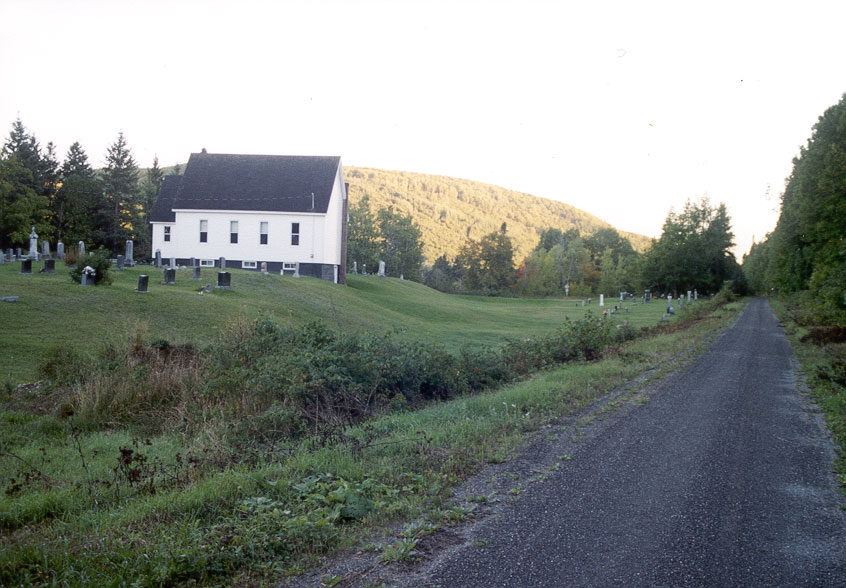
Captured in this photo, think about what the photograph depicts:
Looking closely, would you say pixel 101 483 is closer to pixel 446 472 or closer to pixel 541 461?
pixel 446 472

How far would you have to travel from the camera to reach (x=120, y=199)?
206 feet

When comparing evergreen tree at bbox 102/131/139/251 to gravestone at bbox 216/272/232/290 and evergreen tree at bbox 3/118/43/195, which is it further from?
gravestone at bbox 216/272/232/290

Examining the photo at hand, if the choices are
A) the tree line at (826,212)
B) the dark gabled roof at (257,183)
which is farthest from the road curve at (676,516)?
the dark gabled roof at (257,183)

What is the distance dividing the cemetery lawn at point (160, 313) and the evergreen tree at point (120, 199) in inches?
1266

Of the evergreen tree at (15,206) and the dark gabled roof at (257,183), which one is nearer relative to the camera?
the dark gabled roof at (257,183)

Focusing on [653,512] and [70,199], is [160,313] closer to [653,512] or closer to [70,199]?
[653,512]

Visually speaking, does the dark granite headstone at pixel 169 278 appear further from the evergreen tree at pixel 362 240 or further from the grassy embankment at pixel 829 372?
the evergreen tree at pixel 362 240

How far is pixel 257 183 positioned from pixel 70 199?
77.9 feet

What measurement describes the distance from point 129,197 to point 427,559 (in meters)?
67.2

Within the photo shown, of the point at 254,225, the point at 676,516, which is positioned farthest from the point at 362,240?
the point at 676,516

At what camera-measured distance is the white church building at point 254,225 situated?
45000 mm

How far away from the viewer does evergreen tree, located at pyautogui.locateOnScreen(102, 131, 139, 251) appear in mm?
60250

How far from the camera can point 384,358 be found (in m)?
12.3

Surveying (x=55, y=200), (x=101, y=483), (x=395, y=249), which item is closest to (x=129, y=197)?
(x=55, y=200)
